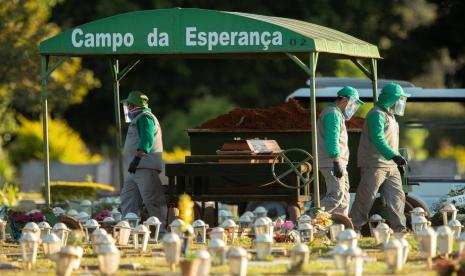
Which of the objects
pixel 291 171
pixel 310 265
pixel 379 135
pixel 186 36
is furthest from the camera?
pixel 291 171

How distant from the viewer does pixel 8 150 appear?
134ft

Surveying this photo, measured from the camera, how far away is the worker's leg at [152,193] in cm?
2077

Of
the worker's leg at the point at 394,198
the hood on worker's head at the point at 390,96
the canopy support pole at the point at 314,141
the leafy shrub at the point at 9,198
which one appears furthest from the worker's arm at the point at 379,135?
the leafy shrub at the point at 9,198

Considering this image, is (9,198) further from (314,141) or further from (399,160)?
(399,160)

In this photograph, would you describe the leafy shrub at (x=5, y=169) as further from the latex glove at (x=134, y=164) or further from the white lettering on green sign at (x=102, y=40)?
the white lettering on green sign at (x=102, y=40)

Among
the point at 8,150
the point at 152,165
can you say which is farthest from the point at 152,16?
the point at 8,150

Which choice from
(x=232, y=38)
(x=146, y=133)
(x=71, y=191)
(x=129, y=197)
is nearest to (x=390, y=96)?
(x=232, y=38)

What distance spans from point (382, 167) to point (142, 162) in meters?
3.00

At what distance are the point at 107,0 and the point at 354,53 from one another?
91.5 feet

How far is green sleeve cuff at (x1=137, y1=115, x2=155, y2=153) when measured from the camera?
20.6m

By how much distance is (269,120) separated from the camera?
22781 mm

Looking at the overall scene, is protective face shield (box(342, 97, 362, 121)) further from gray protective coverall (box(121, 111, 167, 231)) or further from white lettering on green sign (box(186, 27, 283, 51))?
gray protective coverall (box(121, 111, 167, 231))

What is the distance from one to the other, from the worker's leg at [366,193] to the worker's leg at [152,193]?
7.95 feet

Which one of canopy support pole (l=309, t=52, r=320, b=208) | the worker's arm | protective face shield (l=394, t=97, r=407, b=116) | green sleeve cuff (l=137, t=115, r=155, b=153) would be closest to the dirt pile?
protective face shield (l=394, t=97, r=407, b=116)
